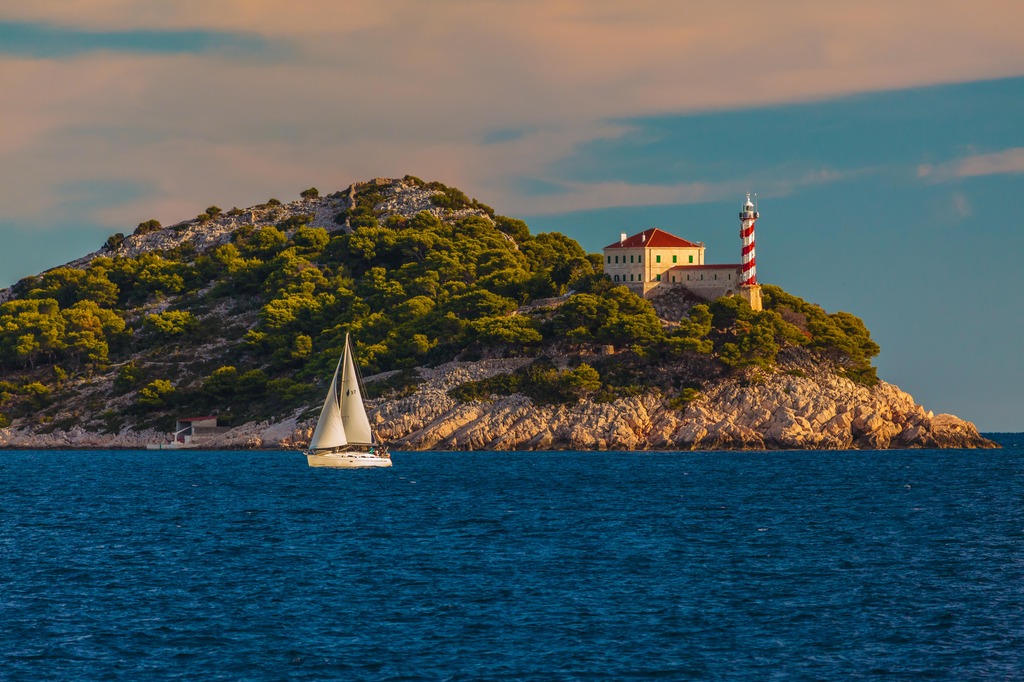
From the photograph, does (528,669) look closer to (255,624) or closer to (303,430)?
(255,624)

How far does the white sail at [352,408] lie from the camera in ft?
330

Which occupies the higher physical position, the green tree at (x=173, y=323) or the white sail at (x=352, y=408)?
the green tree at (x=173, y=323)

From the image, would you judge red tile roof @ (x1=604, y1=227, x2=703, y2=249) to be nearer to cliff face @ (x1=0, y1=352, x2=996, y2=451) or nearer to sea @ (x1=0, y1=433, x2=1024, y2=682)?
cliff face @ (x1=0, y1=352, x2=996, y2=451)

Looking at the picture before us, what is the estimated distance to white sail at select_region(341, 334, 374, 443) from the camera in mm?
100625

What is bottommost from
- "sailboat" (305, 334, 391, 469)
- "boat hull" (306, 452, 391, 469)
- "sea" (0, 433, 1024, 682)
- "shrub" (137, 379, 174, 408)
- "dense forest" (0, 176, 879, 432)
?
"sea" (0, 433, 1024, 682)

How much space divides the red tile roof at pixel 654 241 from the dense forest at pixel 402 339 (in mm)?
4875

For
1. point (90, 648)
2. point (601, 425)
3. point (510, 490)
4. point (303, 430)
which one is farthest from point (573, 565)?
point (303, 430)

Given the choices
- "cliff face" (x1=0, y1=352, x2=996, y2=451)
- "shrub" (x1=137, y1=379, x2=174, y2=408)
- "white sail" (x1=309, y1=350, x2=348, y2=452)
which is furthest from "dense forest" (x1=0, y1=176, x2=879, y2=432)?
"white sail" (x1=309, y1=350, x2=348, y2=452)

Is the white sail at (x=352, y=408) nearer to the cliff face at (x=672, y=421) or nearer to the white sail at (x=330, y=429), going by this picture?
the white sail at (x=330, y=429)

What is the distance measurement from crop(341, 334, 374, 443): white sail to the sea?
589 inches

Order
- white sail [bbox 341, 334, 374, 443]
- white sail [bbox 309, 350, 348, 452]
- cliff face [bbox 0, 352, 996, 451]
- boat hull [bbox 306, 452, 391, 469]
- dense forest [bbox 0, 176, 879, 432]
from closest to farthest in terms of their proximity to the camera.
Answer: white sail [bbox 309, 350, 348, 452] → white sail [bbox 341, 334, 374, 443] → boat hull [bbox 306, 452, 391, 469] → cliff face [bbox 0, 352, 996, 451] → dense forest [bbox 0, 176, 879, 432]

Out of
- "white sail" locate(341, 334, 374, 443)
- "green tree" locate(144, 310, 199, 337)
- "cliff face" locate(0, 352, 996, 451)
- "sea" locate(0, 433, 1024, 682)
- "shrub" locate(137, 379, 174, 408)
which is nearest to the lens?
"sea" locate(0, 433, 1024, 682)

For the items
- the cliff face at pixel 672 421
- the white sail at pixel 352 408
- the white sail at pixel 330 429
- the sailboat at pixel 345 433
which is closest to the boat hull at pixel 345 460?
the sailboat at pixel 345 433

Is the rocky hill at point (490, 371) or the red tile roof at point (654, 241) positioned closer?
the rocky hill at point (490, 371)
